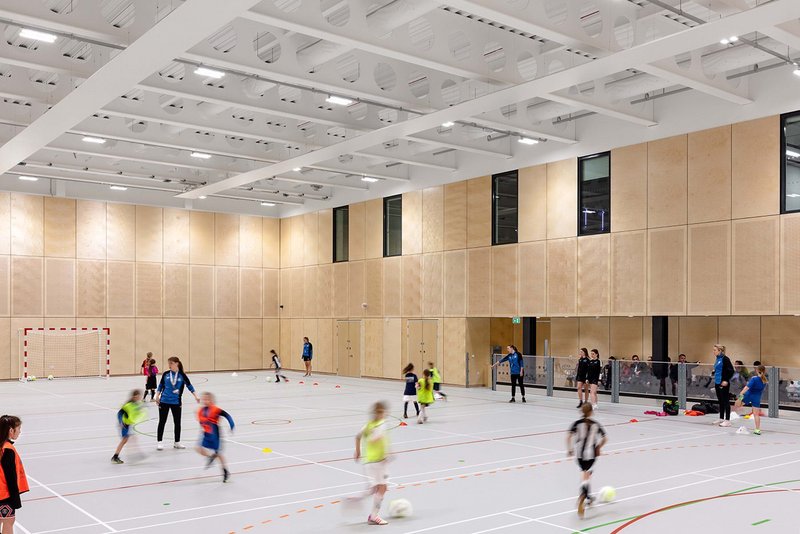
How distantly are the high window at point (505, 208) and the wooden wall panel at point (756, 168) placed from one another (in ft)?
29.8

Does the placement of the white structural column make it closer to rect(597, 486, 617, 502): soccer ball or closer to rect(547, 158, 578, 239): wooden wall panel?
rect(597, 486, 617, 502): soccer ball

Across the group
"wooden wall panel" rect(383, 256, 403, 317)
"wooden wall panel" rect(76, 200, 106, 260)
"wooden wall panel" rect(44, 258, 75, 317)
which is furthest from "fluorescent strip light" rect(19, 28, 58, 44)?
"wooden wall panel" rect(76, 200, 106, 260)

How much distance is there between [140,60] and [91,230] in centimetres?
2367

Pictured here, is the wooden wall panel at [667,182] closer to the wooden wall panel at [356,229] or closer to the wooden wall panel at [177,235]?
the wooden wall panel at [356,229]

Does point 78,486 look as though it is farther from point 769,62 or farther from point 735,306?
point 769,62

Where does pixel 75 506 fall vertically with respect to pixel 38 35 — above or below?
below

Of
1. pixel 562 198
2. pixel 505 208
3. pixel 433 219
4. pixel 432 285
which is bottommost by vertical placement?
pixel 432 285

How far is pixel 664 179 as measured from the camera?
80.5 feet

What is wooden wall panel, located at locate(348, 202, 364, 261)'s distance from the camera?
124 ft

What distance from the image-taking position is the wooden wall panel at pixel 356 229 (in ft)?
124

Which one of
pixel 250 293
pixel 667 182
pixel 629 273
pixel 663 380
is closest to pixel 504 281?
pixel 629 273

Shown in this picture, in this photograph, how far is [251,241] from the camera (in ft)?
143

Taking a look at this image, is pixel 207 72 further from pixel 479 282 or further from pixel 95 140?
pixel 479 282

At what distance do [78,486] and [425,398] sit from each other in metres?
10.4
